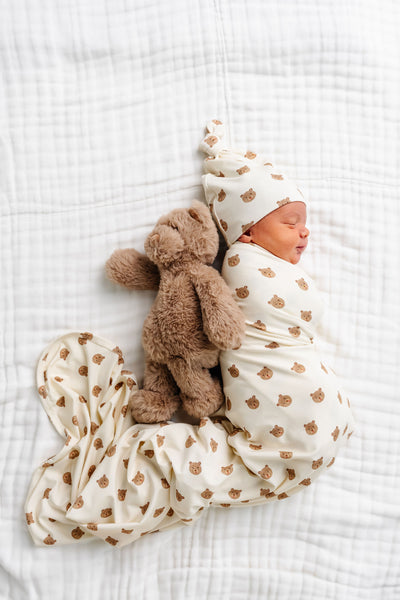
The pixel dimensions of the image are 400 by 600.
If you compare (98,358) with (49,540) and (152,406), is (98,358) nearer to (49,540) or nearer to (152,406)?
(152,406)

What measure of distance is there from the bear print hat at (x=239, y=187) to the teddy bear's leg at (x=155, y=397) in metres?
0.31

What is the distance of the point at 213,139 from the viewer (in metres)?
1.20

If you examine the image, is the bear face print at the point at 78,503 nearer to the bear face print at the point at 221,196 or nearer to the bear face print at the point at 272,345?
the bear face print at the point at 272,345

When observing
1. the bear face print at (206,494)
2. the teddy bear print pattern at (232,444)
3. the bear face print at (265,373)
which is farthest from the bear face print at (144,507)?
the bear face print at (265,373)

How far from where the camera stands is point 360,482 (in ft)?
4.02

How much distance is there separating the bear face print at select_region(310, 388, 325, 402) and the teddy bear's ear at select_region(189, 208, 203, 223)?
0.40m

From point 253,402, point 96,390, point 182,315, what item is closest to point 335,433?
point 253,402

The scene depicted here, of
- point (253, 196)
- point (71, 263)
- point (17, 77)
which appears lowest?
point (71, 263)

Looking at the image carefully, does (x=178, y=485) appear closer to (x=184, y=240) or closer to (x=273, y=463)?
(x=273, y=463)

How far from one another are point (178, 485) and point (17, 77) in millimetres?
927

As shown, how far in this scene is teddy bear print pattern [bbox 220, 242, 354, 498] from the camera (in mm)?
1082

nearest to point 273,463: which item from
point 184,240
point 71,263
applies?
point 184,240

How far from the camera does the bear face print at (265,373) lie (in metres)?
1.08

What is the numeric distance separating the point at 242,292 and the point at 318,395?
0.25 m
